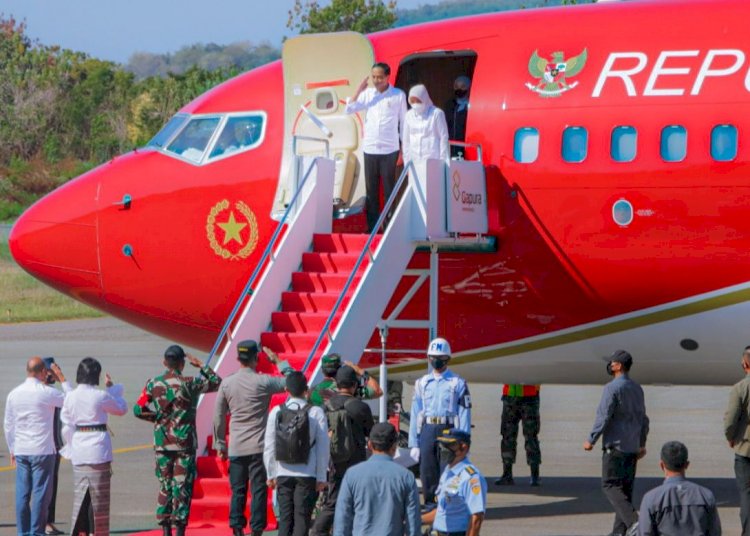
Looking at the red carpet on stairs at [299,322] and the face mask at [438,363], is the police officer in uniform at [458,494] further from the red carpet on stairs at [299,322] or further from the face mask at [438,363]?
the red carpet on stairs at [299,322]

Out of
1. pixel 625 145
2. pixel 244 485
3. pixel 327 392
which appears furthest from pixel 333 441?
pixel 625 145

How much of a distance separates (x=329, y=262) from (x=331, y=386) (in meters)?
2.96

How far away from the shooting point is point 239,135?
67.5 ft

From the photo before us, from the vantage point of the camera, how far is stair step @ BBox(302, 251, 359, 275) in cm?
1873

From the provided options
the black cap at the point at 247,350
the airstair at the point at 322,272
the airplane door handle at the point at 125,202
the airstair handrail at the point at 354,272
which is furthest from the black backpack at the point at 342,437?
the airplane door handle at the point at 125,202

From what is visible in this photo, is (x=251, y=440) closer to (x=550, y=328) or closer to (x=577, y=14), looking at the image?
(x=550, y=328)

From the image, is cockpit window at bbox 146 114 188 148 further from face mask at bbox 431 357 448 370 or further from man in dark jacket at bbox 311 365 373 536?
man in dark jacket at bbox 311 365 373 536

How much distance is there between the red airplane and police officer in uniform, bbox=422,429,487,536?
542 centimetres

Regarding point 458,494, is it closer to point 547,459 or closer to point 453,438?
point 453,438

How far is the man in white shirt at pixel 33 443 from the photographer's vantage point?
54.1 feet

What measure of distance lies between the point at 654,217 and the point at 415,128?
330 centimetres

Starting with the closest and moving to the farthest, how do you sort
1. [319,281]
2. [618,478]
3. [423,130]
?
[618,478], [319,281], [423,130]

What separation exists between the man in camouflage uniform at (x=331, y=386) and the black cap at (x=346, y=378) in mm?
336

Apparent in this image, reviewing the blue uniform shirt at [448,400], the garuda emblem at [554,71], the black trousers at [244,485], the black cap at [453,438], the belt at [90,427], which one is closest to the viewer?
the black cap at [453,438]
